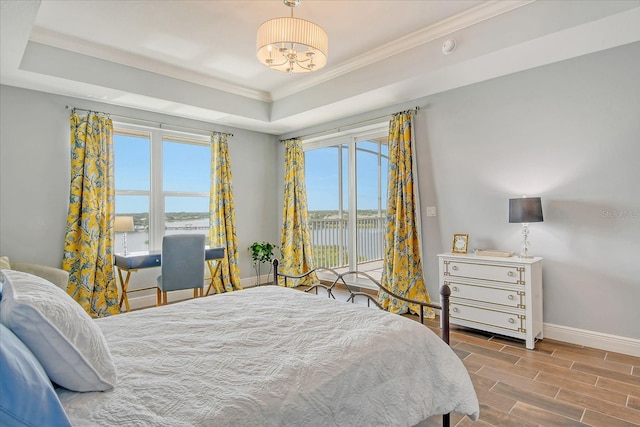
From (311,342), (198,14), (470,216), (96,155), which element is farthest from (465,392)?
(96,155)

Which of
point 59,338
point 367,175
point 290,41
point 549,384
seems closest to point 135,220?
point 367,175

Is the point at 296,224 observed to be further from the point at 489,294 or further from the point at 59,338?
the point at 59,338

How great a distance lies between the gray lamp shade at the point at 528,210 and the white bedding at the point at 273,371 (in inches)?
71.6

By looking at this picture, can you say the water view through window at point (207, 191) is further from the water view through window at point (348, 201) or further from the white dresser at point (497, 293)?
the white dresser at point (497, 293)

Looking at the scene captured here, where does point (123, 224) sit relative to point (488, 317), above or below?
above

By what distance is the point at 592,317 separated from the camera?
9.77ft

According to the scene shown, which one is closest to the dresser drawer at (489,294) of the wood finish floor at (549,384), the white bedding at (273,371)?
the wood finish floor at (549,384)

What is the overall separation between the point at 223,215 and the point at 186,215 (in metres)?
0.51

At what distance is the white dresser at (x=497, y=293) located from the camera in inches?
117

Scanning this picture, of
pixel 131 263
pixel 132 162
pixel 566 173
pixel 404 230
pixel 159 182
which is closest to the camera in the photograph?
pixel 566 173

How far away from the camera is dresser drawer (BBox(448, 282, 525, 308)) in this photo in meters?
3.01

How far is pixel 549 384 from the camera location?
235 centimetres

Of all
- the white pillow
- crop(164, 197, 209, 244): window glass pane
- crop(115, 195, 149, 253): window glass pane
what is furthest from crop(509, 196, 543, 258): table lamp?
crop(115, 195, 149, 253): window glass pane

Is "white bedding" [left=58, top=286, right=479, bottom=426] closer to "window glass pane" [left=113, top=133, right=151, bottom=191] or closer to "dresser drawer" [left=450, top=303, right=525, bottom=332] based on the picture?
"dresser drawer" [left=450, top=303, right=525, bottom=332]
